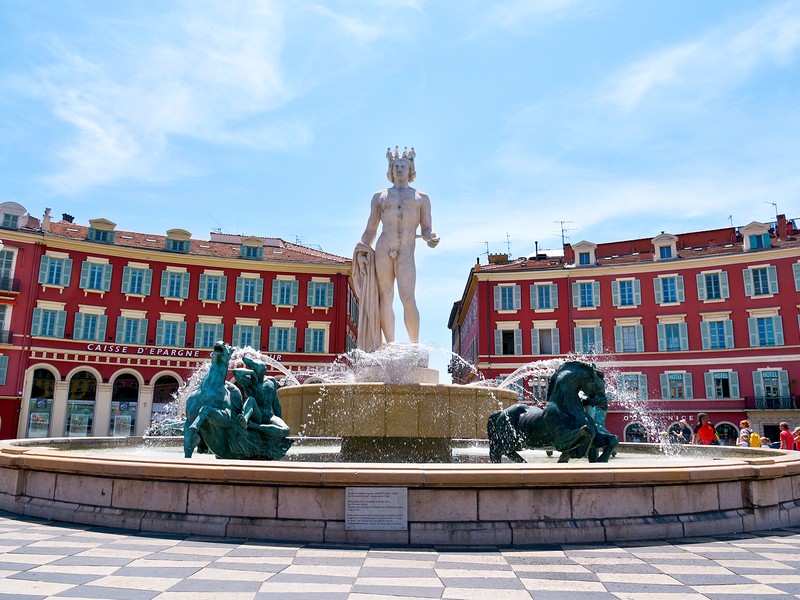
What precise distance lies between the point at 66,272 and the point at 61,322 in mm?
3018

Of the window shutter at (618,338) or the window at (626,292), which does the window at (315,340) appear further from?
the window at (626,292)

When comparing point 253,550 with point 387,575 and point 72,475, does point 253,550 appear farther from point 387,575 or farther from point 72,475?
point 72,475

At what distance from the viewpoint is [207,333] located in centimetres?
3950

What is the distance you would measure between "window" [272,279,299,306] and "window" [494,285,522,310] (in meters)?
13.4

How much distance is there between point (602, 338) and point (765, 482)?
3556cm

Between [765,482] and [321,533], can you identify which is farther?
[765,482]

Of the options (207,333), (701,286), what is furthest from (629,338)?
(207,333)

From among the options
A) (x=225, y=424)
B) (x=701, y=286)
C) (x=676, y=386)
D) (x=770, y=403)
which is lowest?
(x=225, y=424)

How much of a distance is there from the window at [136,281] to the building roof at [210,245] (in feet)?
4.81

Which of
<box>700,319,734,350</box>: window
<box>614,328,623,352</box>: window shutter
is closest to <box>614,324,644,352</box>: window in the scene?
<box>614,328,623,352</box>: window shutter

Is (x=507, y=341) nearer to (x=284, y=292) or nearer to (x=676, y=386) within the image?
(x=676, y=386)

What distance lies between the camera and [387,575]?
14.0 ft

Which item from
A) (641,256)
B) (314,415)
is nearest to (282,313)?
(641,256)

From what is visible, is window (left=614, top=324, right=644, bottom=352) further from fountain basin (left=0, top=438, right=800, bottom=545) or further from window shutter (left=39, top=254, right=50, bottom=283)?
fountain basin (left=0, top=438, right=800, bottom=545)
